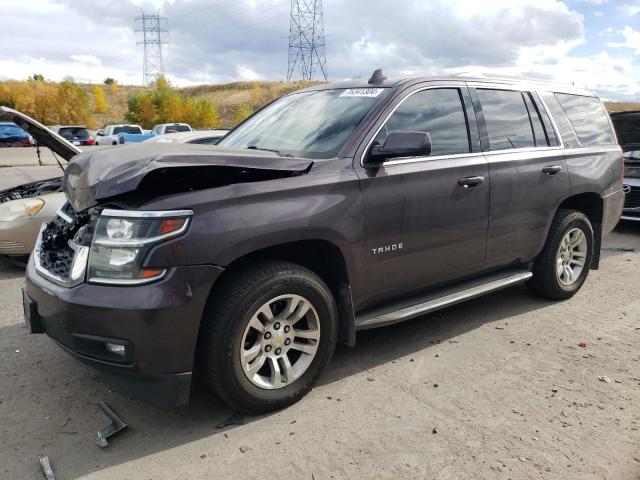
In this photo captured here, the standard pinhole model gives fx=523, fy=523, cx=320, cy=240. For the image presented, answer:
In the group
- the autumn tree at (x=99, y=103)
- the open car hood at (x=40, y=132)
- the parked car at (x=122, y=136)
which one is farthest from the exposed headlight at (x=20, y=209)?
the autumn tree at (x=99, y=103)

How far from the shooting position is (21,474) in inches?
99.7

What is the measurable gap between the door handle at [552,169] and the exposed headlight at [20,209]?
4993mm

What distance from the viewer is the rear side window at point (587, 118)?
485 cm

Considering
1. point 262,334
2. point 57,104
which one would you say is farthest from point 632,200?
point 57,104

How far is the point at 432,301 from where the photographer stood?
12.1 ft

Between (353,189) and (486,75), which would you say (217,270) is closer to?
(353,189)

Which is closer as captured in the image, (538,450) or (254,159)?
(538,450)

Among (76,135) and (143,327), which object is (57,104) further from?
(143,327)

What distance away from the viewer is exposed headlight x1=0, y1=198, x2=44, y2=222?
5474 mm

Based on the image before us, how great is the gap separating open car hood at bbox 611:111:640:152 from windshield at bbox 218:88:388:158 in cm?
678

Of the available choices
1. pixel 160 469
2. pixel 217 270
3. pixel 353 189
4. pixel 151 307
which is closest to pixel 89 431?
pixel 160 469

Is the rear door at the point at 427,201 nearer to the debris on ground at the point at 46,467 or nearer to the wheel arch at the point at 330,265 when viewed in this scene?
the wheel arch at the point at 330,265

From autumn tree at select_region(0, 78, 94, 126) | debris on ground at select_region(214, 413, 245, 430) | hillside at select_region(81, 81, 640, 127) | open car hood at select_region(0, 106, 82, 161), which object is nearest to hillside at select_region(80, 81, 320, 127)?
hillside at select_region(81, 81, 640, 127)

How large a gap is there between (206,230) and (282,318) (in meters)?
0.72
